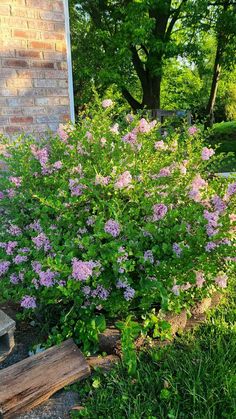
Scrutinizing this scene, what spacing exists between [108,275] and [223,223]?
678 millimetres

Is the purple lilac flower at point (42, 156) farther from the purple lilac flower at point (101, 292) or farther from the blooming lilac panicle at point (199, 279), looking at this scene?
the blooming lilac panicle at point (199, 279)

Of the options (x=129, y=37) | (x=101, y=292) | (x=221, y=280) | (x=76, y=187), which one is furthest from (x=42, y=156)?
(x=129, y=37)

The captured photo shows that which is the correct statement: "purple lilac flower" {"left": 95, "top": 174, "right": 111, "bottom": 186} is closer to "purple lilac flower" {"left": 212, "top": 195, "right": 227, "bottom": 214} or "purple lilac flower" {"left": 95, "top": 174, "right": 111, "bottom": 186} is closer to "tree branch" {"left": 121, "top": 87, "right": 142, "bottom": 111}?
"purple lilac flower" {"left": 212, "top": 195, "right": 227, "bottom": 214}

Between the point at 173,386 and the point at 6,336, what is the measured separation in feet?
3.12

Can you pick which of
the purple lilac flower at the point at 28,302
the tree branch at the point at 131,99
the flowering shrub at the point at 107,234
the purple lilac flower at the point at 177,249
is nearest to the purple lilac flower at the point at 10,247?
the flowering shrub at the point at 107,234

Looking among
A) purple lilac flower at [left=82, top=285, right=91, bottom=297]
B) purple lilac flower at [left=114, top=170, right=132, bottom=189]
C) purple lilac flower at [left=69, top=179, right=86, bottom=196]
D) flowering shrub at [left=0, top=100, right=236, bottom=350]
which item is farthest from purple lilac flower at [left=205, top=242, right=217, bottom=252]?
purple lilac flower at [left=69, top=179, right=86, bottom=196]

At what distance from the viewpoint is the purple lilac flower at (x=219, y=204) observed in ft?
7.49

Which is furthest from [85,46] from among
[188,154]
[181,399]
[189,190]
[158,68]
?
[181,399]

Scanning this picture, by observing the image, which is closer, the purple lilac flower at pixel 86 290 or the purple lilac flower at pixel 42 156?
the purple lilac flower at pixel 86 290

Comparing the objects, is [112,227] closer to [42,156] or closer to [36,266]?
[36,266]

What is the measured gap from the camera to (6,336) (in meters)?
2.23

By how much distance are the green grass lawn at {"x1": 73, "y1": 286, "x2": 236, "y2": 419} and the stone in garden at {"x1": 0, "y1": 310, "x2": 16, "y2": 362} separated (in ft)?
1.56

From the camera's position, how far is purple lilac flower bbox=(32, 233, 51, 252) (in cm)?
221

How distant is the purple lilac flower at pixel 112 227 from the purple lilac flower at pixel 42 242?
1.19ft
